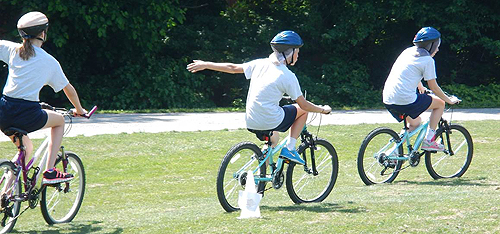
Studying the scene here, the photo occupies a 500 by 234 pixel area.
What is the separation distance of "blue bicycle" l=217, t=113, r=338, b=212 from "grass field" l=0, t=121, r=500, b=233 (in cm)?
18

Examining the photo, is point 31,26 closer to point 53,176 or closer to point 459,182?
point 53,176

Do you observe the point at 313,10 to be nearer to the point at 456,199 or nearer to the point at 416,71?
the point at 416,71

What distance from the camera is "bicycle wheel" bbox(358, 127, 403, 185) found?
29.4ft

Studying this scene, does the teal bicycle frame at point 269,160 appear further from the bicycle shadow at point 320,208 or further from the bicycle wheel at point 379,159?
the bicycle wheel at point 379,159

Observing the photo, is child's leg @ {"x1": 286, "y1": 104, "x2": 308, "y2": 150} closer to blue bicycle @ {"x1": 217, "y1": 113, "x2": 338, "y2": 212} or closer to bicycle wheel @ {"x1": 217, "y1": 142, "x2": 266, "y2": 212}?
blue bicycle @ {"x1": 217, "y1": 113, "x2": 338, "y2": 212}

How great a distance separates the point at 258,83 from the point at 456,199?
226 cm

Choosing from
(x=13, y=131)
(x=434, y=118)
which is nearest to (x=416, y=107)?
(x=434, y=118)

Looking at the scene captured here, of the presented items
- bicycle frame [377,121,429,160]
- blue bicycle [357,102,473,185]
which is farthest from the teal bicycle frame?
bicycle frame [377,121,429,160]

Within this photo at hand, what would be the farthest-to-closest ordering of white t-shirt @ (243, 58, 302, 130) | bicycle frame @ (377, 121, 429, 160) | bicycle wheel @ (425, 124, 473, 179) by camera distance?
bicycle wheel @ (425, 124, 473, 179) < bicycle frame @ (377, 121, 429, 160) < white t-shirt @ (243, 58, 302, 130)

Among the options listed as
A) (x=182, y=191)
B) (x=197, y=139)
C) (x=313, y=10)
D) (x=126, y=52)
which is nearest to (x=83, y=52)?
(x=126, y=52)

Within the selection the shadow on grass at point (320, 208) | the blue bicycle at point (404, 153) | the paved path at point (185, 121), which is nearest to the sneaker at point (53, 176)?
the shadow on grass at point (320, 208)

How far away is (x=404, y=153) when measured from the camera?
9250 millimetres

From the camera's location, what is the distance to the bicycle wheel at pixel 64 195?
262 inches

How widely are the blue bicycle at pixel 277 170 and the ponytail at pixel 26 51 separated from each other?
6.17 ft
